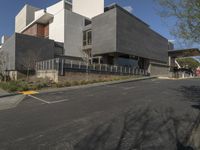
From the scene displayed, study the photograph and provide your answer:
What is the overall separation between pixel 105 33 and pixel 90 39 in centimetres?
474

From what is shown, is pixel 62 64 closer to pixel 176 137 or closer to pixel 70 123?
pixel 70 123

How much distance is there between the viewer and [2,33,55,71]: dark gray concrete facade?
2493cm

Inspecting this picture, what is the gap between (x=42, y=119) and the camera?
6668mm

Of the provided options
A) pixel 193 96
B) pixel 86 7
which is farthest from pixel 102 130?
pixel 86 7

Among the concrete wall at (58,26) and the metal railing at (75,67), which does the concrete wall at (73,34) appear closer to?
the concrete wall at (58,26)

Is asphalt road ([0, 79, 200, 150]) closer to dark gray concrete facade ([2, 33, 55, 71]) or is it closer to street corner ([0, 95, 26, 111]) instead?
street corner ([0, 95, 26, 111])

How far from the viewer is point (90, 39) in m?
31.4

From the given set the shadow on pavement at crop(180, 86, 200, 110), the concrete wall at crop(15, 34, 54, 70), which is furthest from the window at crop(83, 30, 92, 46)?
the shadow on pavement at crop(180, 86, 200, 110)

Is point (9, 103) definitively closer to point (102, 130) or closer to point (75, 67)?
point (102, 130)

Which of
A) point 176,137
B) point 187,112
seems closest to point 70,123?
point 176,137

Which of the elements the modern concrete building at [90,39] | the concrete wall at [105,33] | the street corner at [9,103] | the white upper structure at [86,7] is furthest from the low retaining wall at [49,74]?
the white upper structure at [86,7]

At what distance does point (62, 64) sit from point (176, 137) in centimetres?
1667

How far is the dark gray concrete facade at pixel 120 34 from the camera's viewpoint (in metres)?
26.2

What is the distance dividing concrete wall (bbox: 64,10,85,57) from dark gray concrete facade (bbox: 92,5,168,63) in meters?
3.46
